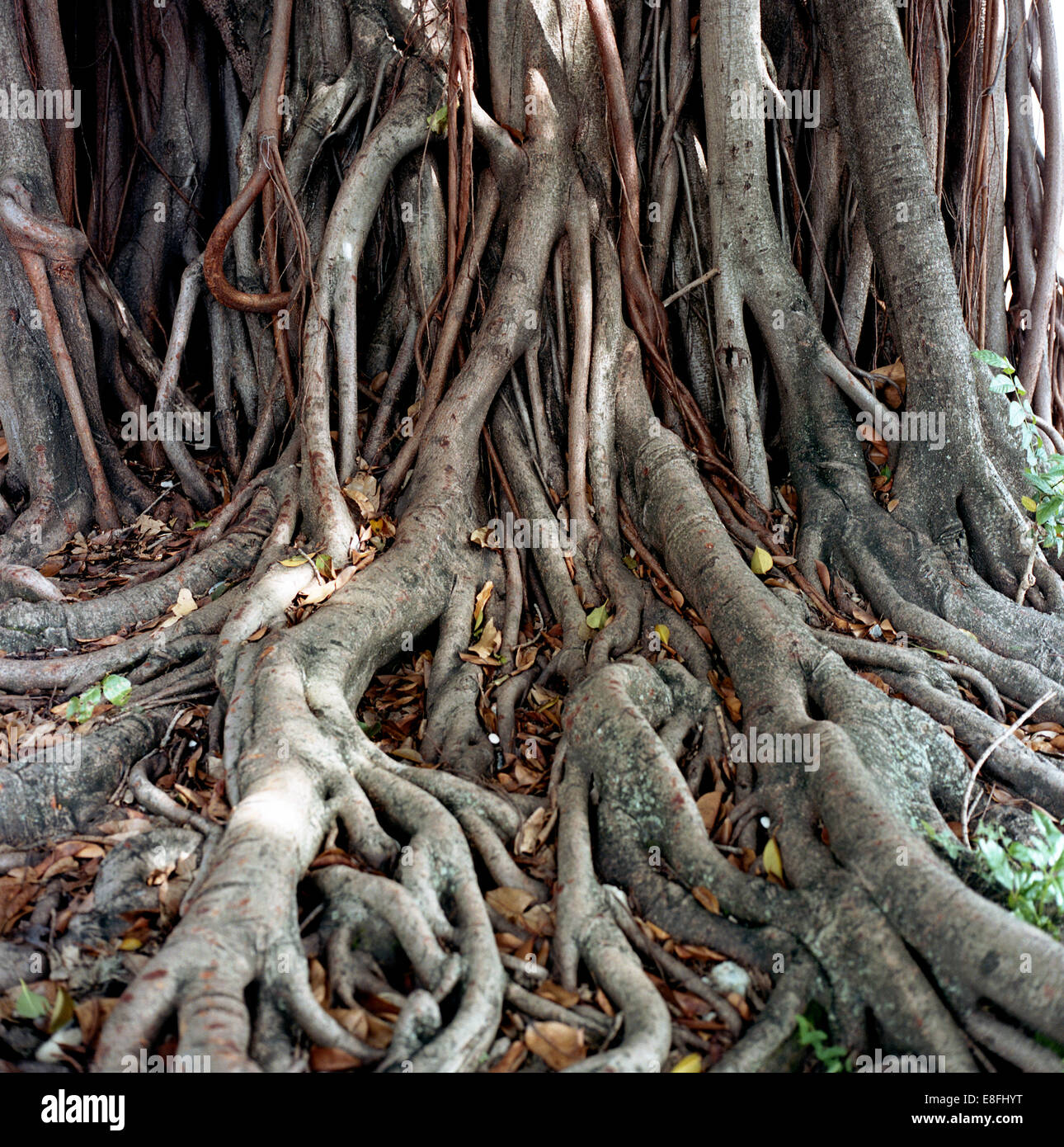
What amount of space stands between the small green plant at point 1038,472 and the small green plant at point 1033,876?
151 cm

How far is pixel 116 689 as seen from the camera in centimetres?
279

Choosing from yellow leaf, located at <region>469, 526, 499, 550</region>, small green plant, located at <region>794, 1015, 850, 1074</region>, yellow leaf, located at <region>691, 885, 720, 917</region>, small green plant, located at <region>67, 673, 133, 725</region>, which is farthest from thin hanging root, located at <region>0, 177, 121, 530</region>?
small green plant, located at <region>794, 1015, 850, 1074</region>

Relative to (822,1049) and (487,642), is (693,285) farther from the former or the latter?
(822,1049)

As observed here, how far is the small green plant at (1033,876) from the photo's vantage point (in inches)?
75.9

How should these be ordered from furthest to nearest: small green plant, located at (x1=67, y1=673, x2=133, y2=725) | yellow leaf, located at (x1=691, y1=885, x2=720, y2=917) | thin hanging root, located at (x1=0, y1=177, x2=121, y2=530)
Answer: thin hanging root, located at (x1=0, y1=177, x2=121, y2=530) < small green plant, located at (x1=67, y1=673, x2=133, y2=725) < yellow leaf, located at (x1=691, y1=885, x2=720, y2=917)

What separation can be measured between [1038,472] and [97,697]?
339 cm

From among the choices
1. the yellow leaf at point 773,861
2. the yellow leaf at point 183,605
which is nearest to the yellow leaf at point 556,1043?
the yellow leaf at point 773,861

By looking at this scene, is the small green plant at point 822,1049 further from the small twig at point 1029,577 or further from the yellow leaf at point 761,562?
the small twig at point 1029,577

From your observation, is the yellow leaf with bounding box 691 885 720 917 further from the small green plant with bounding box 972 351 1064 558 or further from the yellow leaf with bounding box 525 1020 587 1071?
the small green plant with bounding box 972 351 1064 558

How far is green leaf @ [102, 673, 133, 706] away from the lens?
110 inches

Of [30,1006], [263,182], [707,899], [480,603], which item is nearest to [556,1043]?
[707,899]

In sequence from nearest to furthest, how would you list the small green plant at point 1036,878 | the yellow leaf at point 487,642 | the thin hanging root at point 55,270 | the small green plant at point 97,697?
the small green plant at point 1036,878, the small green plant at point 97,697, the yellow leaf at point 487,642, the thin hanging root at point 55,270

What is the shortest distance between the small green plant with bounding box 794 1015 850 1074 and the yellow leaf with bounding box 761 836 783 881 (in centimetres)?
36
